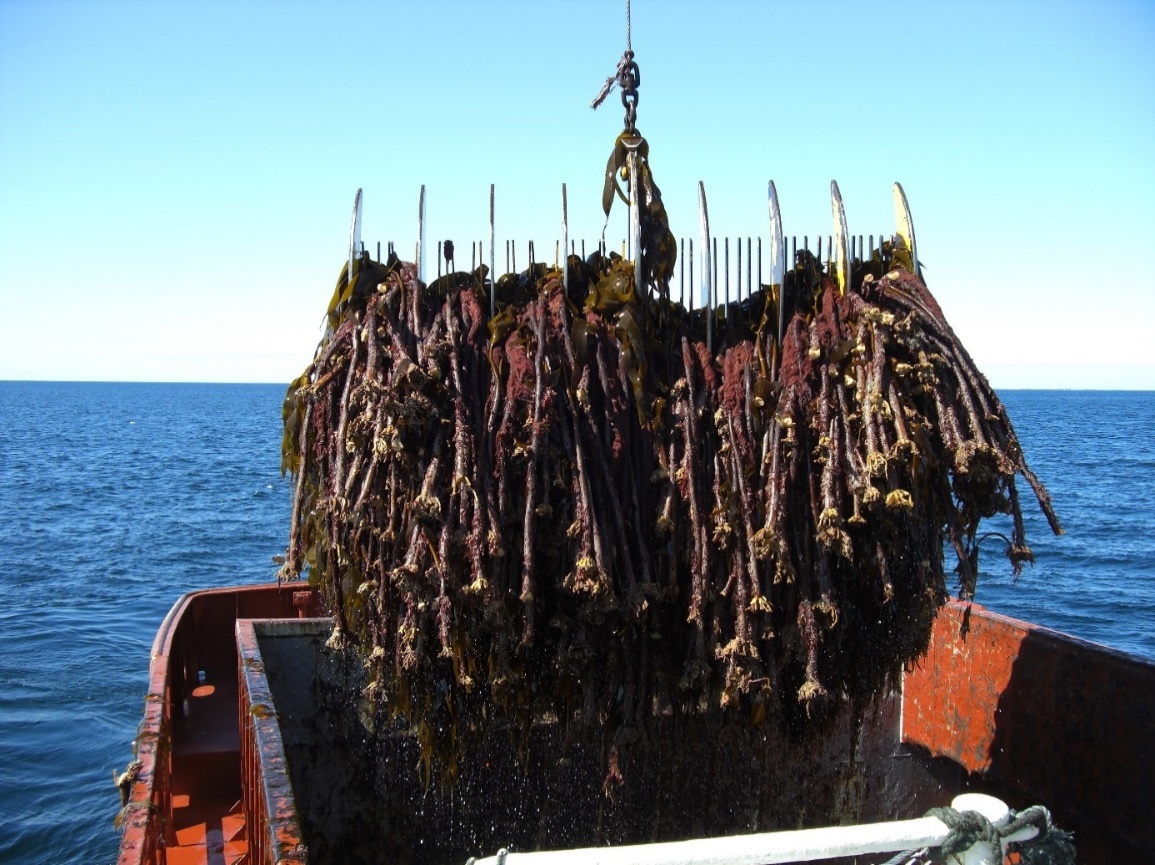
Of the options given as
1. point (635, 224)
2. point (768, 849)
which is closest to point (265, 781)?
point (768, 849)

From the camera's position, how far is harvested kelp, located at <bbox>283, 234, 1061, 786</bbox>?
4488 millimetres

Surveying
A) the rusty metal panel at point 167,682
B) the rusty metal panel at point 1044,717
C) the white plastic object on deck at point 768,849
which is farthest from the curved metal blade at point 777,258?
the rusty metal panel at point 167,682

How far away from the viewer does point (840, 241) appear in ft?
17.1

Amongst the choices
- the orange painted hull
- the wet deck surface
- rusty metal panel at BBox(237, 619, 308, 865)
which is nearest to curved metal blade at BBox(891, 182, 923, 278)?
the orange painted hull

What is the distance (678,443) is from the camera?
15.9 feet

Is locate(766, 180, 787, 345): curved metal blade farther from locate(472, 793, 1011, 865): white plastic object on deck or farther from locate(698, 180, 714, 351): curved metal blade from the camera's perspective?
locate(472, 793, 1011, 865): white plastic object on deck

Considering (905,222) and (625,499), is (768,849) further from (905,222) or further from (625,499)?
(905,222)

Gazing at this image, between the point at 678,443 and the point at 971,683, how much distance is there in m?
3.15

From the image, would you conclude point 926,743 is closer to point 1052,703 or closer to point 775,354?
point 1052,703

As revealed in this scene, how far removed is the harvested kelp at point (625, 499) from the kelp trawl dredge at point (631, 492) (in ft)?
0.04

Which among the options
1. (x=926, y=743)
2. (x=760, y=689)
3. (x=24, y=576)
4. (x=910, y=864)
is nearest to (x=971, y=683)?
(x=926, y=743)

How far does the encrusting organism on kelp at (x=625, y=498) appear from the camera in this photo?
449 centimetres

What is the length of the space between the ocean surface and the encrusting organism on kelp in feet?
13.6

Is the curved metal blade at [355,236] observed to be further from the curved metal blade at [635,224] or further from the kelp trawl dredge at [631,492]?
the curved metal blade at [635,224]
